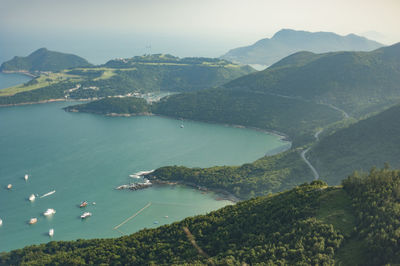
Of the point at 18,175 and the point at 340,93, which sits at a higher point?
the point at 340,93

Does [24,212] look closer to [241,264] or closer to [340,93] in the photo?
[241,264]

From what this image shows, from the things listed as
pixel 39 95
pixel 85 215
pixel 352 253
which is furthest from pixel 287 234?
pixel 39 95

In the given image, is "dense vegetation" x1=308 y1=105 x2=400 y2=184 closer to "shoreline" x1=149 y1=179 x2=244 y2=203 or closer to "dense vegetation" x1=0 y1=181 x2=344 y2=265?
"shoreline" x1=149 y1=179 x2=244 y2=203

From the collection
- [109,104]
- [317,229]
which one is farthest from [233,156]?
[109,104]

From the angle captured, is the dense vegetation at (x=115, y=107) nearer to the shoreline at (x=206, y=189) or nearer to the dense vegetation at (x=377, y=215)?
the shoreline at (x=206, y=189)

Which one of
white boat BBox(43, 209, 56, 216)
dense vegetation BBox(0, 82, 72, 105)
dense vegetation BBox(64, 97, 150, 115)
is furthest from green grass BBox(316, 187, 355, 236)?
dense vegetation BBox(0, 82, 72, 105)

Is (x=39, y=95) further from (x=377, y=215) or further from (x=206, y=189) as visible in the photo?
(x=377, y=215)

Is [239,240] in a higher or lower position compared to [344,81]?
lower
